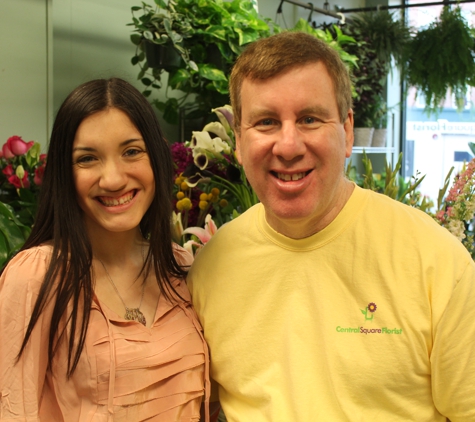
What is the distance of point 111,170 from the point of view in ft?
4.14

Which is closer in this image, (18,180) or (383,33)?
(18,180)

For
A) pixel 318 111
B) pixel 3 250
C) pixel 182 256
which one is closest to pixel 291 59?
pixel 318 111

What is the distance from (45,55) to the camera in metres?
2.12

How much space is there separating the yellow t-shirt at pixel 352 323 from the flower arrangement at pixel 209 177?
0.47m

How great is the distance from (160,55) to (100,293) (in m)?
1.21

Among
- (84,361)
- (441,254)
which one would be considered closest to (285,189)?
(441,254)

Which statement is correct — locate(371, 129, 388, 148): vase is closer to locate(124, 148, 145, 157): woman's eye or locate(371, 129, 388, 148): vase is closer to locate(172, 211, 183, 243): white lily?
locate(172, 211, 183, 243): white lily

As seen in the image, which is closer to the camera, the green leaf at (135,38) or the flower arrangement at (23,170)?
the flower arrangement at (23,170)

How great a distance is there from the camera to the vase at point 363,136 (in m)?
3.75

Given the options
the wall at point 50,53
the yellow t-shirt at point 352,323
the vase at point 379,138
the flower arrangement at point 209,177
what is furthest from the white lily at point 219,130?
the vase at point 379,138

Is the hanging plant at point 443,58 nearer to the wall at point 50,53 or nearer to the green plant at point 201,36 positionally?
the green plant at point 201,36

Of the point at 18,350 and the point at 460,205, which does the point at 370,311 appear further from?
the point at 18,350

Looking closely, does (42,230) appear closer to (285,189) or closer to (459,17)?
(285,189)

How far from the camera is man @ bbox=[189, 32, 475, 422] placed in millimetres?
1118
